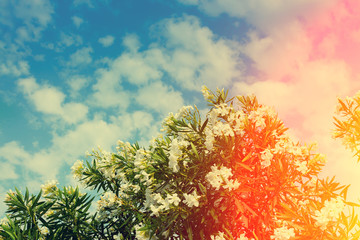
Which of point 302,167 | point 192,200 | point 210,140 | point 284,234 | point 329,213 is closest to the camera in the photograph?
point 329,213

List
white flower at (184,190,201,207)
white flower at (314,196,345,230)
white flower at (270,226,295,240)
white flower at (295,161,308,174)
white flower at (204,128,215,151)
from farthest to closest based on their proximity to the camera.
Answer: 1. white flower at (295,161,308,174)
2. white flower at (204,128,215,151)
3. white flower at (184,190,201,207)
4. white flower at (270,226,295,240)
5. white flower at (314,196,345,230)

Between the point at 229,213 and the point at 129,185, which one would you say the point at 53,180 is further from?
the point at 229,213

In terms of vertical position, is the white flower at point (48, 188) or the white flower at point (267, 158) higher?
the white flower at point (48, 188)

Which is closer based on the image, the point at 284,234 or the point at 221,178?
the point at 284,234

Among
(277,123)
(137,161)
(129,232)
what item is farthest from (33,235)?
(277,123)

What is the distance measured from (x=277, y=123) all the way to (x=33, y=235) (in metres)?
5.10

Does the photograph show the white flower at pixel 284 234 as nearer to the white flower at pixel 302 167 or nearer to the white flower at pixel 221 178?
the white flower at pixel 221 178

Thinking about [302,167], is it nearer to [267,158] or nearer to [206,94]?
[267,158]

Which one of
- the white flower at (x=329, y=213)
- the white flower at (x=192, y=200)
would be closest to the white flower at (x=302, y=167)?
the white flower at (x=329, y=213)

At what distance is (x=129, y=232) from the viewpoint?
6430mm

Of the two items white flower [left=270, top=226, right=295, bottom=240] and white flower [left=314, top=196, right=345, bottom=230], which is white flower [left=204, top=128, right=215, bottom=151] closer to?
white flower [left=270, top=226, right=295, bottom=240]

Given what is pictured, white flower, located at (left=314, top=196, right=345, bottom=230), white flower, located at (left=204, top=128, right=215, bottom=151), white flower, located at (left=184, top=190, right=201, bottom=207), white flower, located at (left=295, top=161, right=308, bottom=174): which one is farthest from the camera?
white flower, located at (left=295, top=161, right=308, bottom=174)

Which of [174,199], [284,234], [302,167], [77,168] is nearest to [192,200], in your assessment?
[174,199]

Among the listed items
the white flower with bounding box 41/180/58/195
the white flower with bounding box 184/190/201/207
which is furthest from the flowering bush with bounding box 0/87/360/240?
the white flower with bounding box 41/180/58/195
